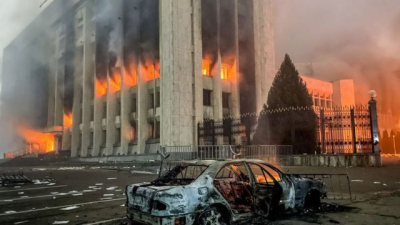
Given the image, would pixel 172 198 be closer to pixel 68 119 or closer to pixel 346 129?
pixel 346 129

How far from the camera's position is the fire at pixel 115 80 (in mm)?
37312

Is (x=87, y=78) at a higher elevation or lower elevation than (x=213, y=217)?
higher

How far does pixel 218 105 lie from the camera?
99.9ft

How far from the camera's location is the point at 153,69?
33094 millimetres

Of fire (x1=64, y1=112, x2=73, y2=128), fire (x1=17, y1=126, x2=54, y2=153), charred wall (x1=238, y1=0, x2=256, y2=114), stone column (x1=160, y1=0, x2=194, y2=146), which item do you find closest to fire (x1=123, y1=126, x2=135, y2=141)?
stone column (x1=160, y1=0, x2=194, y2=146)

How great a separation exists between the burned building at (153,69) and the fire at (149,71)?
0.32 ft

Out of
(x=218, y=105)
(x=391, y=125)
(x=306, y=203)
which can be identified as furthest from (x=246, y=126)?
(x=391, y=125)

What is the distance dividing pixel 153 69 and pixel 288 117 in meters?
16.5

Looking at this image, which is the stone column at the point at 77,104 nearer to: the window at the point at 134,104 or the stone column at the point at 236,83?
the window at the point at 134,104

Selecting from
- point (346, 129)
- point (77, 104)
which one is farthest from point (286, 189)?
point (77, 104)

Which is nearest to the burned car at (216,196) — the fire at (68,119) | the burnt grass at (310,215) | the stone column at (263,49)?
the burnt grass at (310,215)

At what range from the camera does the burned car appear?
4836 mm

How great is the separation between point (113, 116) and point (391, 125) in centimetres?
3549

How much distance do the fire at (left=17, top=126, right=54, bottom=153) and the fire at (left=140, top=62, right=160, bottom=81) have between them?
88.7ft
